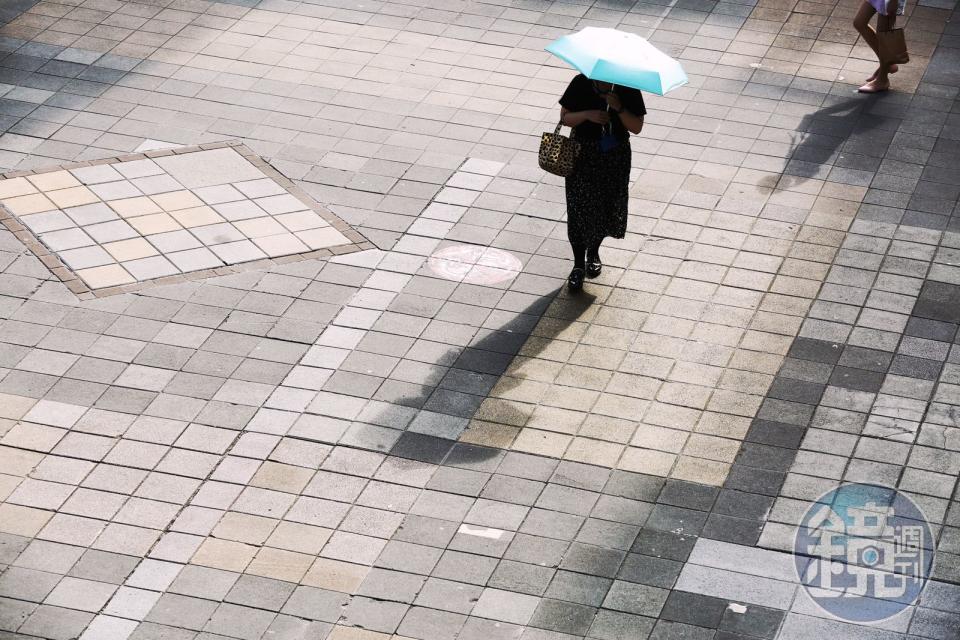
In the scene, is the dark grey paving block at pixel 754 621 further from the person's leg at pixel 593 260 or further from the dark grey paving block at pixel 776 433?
the person's leg at pixel 593 260

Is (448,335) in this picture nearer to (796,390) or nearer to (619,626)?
(796,390)

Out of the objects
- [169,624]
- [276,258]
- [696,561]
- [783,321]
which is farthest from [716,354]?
[169,624]

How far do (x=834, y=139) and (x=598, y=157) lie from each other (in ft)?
11.4

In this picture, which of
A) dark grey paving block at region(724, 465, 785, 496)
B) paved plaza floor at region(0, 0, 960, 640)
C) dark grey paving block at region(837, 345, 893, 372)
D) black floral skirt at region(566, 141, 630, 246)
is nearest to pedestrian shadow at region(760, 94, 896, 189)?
paved plaza floor at region(0, 0, 960, 640)

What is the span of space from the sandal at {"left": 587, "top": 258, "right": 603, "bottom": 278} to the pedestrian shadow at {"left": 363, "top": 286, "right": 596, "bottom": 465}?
0.25 m

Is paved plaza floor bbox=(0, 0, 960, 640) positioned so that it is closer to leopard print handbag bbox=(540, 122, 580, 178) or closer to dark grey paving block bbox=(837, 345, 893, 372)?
dark grey paving block bbox=(837, 345, 893, 372)

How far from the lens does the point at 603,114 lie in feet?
28.1

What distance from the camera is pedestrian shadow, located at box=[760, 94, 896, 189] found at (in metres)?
10.8

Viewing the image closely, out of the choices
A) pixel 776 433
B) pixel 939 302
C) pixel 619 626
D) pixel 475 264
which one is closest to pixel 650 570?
pixel 619 626

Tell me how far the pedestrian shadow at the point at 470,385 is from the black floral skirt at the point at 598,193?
0.51m

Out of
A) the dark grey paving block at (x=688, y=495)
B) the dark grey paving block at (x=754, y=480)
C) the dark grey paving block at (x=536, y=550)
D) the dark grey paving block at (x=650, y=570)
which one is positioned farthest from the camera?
the dark grey paving block at (x=754, y=480)

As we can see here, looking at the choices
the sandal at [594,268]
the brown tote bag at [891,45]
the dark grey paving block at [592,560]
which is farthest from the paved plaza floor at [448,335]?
the brown tote bag at [891,45]

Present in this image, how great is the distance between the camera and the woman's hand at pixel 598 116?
28.1 ft

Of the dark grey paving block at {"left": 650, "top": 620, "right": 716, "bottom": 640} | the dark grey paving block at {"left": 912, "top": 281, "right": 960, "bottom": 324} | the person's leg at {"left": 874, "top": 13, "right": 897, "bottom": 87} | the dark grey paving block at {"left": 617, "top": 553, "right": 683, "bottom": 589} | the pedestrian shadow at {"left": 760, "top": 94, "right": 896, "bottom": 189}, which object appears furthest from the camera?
the person's leg at {"left": 874, "top": 13, "right": 897, "bottom": 87}
